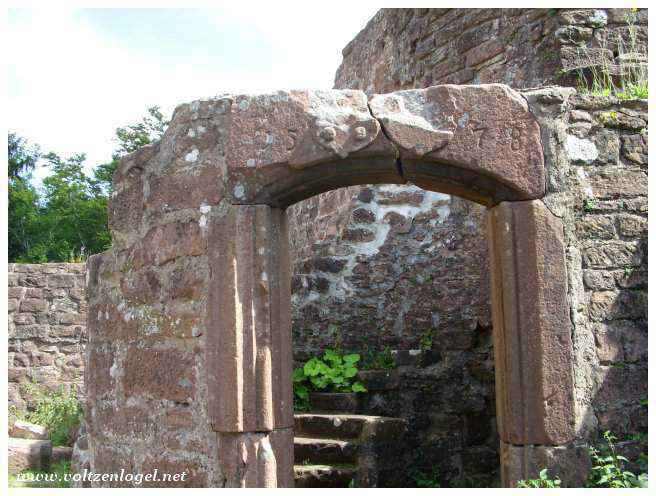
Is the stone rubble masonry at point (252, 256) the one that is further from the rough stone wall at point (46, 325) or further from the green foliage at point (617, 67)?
the rough stone wall at point (46, 325)

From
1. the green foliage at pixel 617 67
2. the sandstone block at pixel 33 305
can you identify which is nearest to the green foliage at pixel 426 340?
the green foliage at pixel 617 67

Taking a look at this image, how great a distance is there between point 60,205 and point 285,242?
20.8 metres

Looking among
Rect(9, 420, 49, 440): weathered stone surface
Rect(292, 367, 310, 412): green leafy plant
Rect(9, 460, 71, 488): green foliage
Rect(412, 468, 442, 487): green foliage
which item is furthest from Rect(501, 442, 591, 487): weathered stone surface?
Rect(9, 420, 49, 440): weathered stone surface

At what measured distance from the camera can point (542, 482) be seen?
3342mm

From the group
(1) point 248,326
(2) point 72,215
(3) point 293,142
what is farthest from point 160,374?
(2) point 72,215

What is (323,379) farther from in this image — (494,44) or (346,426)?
(494,44)

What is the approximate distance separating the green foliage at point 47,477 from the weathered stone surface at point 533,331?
11.0 feet

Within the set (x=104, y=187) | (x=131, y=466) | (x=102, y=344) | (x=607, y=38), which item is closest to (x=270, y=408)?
(x=131, y=466)

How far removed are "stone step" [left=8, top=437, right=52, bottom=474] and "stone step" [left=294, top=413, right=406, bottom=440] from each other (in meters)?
2.65

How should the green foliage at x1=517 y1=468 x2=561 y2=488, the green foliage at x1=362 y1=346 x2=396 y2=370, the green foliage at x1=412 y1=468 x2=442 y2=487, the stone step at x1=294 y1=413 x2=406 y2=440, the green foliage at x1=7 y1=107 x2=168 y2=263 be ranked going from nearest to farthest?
the green foliage at x1=517 y1=468 x2=561 y2=488, the stone step at x1=294 y1=413 x2=406 y2=440, the green foliage at x1=412 y1=468 x2=442 y2=487, the green foliage at x1=362 y1=346 x2=396 y2=370, the green foliage at x1=7 y1=107 x2=168 y2=263

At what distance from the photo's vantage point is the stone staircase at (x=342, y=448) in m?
4.76

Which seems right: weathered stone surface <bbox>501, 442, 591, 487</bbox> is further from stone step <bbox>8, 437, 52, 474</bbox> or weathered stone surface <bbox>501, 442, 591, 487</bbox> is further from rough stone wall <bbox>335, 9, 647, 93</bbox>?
stone step <bbox>8, 437, 52, 474</bbox>

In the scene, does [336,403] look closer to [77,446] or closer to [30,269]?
[77,446]

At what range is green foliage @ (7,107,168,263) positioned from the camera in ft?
69.8
